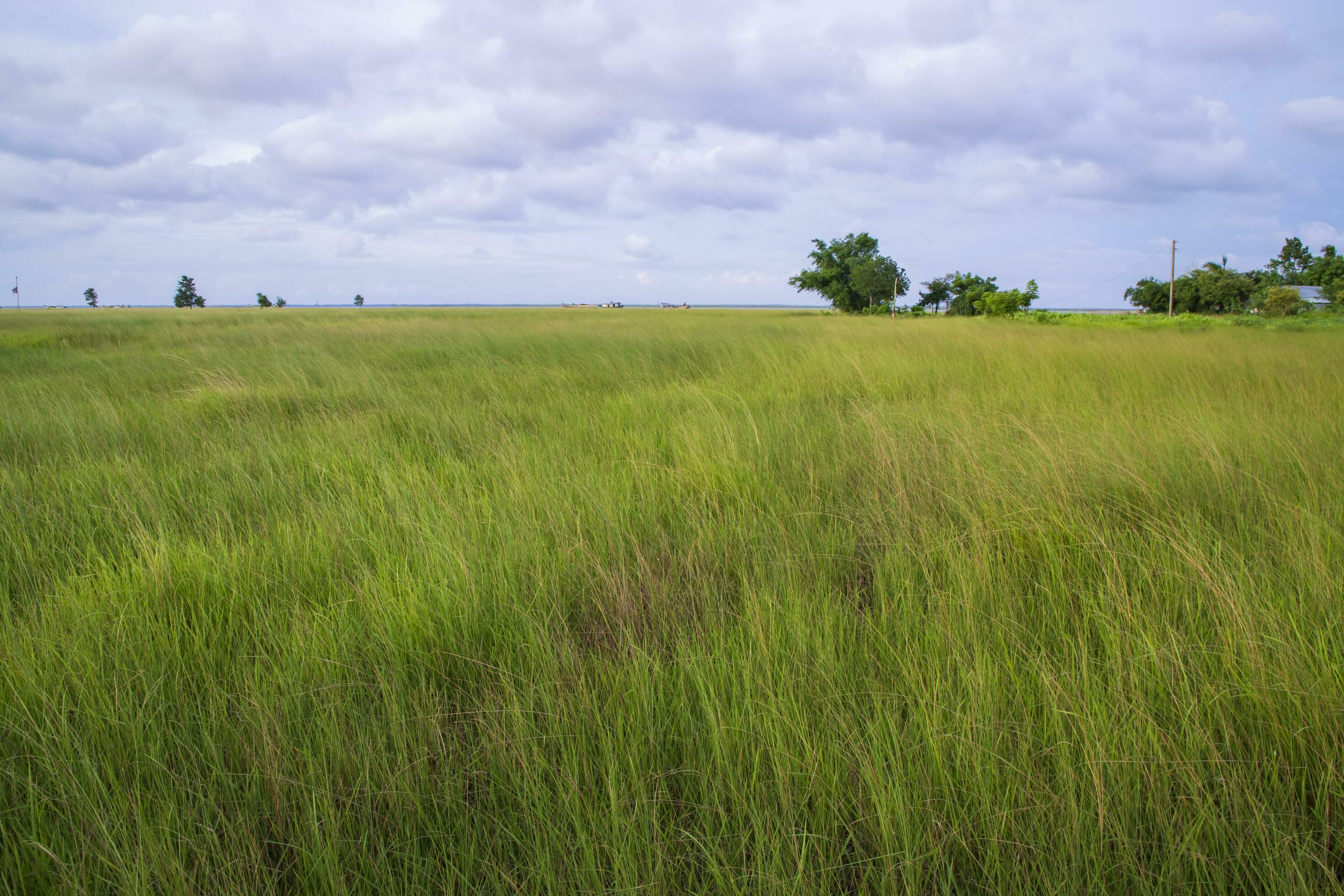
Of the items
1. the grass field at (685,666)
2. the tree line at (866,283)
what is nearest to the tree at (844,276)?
the tree line at (866,283)

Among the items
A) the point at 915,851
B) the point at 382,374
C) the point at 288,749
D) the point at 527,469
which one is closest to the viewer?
the point at 915,851

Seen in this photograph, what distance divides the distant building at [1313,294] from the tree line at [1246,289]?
0.94ft

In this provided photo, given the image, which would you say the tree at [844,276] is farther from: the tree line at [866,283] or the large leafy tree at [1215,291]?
the large leafy tree at [1215,291]

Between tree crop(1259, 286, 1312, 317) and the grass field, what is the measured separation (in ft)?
106

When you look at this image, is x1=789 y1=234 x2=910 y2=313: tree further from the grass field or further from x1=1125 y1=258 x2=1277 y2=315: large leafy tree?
the grass field

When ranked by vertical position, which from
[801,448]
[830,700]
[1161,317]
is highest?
[1161,317]

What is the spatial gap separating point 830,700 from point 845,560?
0.79 m

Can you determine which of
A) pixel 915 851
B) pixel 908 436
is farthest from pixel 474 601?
pixel 908 436

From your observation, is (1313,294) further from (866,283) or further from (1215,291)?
(866,283)

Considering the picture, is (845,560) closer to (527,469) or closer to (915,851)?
(915,851)

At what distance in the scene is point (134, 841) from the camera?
1.05m

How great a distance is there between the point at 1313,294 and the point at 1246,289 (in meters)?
6.55

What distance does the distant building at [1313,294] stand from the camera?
3384 centimetres

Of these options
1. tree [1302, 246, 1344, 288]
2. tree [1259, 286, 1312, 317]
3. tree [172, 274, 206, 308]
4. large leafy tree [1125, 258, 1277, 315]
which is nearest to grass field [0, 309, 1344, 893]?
tree [1259, 286, 1312, 317]
